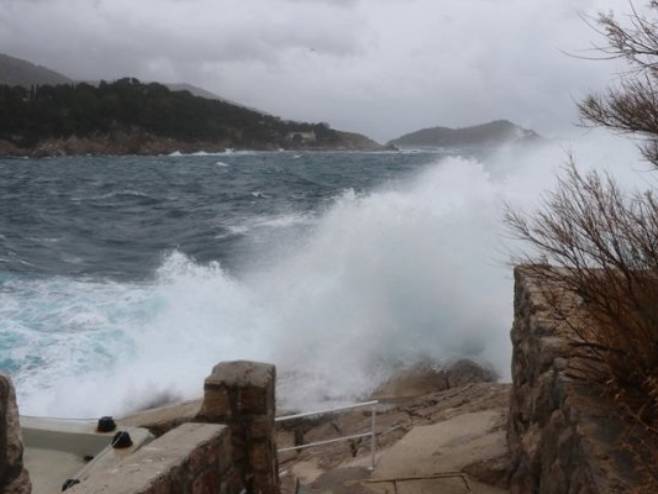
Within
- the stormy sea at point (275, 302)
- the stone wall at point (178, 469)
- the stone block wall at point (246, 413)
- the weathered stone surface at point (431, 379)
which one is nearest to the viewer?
the stone wall at point (178, 469)

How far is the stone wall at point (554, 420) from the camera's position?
128 inches

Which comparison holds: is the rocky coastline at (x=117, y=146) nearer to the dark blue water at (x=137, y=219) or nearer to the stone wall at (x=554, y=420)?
the dark blue water at (x=137, y=219)

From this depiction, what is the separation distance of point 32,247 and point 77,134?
82.9m

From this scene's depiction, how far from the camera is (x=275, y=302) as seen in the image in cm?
1459

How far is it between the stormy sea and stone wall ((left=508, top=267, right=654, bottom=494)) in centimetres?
358

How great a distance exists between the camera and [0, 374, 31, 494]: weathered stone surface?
2.91m

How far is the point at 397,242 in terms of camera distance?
47.9 ft

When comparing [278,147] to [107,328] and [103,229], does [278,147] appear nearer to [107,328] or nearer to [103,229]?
[103,229]

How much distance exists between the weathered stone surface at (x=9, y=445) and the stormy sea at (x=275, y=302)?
22.4ft

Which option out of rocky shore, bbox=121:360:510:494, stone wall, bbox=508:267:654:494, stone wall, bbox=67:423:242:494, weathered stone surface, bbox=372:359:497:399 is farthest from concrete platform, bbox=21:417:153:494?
weathered stone surface, bbox=372:359:497:399

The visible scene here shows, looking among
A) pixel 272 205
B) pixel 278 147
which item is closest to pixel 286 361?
pixel 272 205

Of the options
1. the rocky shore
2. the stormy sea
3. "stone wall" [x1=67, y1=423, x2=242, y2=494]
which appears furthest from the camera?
the stormy sea

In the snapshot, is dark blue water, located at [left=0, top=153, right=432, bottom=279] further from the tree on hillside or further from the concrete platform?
the tree on hillside

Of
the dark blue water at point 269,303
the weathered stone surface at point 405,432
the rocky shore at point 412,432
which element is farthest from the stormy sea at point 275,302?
the weathered stone surface at point 405,432
